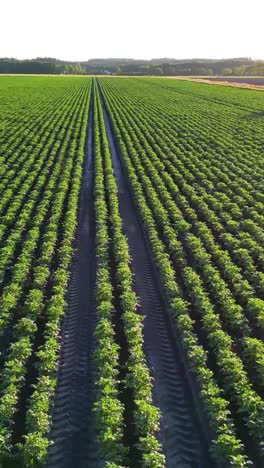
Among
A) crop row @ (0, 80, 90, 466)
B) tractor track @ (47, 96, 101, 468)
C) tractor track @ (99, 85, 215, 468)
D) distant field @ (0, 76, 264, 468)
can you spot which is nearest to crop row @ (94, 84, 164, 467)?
distant field @ (0, 76, 264, 468)

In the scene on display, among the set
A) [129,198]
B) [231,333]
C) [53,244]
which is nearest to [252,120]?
[129,198]

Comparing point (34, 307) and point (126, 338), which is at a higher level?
point (34, 307)

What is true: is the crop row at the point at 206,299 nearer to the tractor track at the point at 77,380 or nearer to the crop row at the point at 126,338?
the crop row at the point at 126,338

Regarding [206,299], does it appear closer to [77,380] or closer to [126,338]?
[126,338]

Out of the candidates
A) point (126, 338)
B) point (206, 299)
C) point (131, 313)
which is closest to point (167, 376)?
point (126, 338)

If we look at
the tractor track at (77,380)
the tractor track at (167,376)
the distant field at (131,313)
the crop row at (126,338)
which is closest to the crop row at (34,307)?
the distant field at (131,313)

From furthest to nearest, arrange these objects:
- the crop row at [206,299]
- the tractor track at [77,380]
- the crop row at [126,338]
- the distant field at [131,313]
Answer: the crop row at [206,299]
the distant field at [131,313]
the tractor track at [77,380]
the crop row at [126,338]

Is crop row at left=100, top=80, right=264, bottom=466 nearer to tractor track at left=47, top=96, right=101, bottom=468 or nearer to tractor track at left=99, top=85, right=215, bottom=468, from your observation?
tractor track at left=99, top=85, right=215, bottom=468
